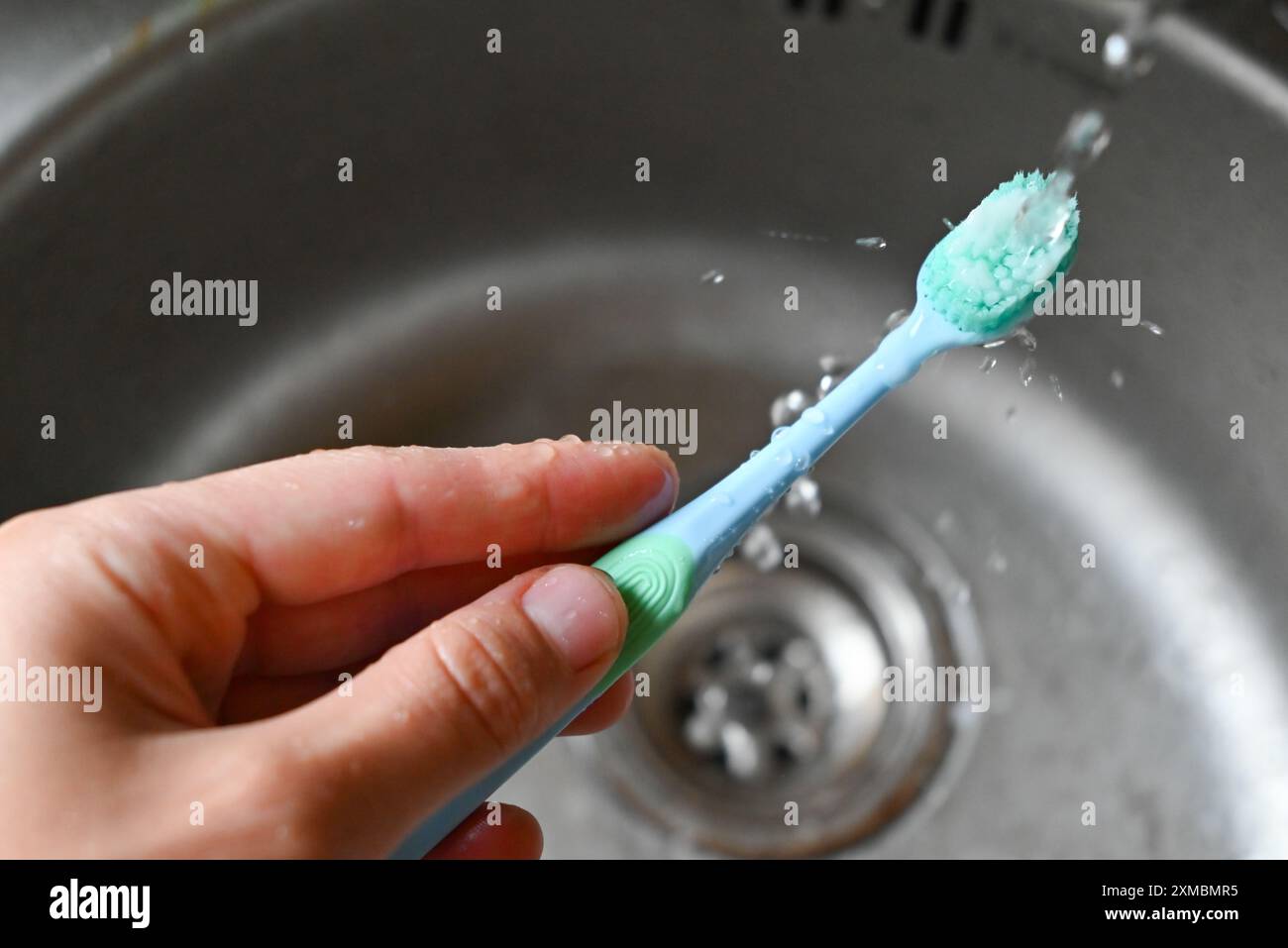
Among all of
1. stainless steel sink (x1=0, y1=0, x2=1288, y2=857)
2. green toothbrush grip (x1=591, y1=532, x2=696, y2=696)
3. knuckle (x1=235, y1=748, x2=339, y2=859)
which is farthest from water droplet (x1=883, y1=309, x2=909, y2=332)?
knuckle (x1=235, y1=748, x2=339, y2=859)

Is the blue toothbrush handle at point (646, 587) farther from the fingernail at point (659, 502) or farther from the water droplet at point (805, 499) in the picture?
the water droplet at point (805, 499)

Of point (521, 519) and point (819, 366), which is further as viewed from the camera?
point (819, 366)

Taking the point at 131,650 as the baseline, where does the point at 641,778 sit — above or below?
below

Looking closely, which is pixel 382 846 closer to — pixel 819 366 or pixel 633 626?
pixel 633 626

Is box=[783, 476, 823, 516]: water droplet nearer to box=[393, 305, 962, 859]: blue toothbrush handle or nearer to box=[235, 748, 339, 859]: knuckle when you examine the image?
box=[393, 305, 962, 859]: blue toothbrush handle

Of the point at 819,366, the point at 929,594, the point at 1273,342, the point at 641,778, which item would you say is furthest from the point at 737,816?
the point at 1273,342

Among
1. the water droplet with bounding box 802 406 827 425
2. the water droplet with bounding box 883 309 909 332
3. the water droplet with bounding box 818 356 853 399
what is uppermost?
the water droplet with bounding box 883 309 909 332

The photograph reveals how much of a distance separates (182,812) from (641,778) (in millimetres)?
372

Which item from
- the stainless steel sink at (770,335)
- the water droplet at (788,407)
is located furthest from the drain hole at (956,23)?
the water droplet at (788,407)

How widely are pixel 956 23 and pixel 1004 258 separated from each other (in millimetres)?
203

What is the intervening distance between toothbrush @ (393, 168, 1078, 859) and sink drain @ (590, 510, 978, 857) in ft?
0.67

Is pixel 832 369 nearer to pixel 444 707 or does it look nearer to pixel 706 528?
pixel 706 528

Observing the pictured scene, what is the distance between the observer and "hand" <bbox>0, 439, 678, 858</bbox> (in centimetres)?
34

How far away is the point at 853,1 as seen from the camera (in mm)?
636
